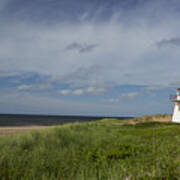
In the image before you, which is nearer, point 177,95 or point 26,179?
point 26,179

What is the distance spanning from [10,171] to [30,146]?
3.93 meters

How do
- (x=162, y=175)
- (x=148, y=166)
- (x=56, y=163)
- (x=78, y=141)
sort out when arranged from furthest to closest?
(x=78, y=141) < (x=56, y=163) < (x=148, y=166) < (x=162, y=175)

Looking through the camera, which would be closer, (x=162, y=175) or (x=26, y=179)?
(x=162, y=175)

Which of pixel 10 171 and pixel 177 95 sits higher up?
pixel 177 95

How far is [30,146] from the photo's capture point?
30.7 ft

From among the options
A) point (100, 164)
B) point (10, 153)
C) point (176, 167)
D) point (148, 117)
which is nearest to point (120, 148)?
point (100, 164)

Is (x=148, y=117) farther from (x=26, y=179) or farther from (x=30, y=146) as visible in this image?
(x=26, y=179)

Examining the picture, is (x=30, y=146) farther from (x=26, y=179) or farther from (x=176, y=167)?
(x=176, y=167)

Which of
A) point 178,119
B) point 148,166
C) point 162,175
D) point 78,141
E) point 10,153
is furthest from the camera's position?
point 178,119

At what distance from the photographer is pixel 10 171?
18.0 ft

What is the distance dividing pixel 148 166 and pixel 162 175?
3.41 ft

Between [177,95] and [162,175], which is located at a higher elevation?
[177,95]

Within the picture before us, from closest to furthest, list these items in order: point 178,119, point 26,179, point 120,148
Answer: point 26,179
point 120,148
point 178,119

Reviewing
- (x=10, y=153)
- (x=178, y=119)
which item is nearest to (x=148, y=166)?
(x=10, y=153)
